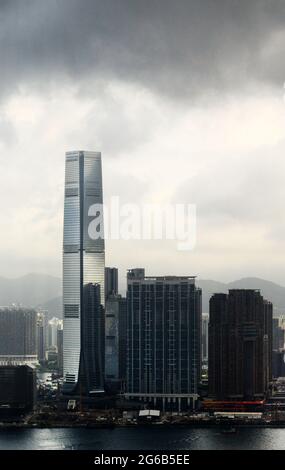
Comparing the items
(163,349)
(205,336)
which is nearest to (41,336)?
(205,336)

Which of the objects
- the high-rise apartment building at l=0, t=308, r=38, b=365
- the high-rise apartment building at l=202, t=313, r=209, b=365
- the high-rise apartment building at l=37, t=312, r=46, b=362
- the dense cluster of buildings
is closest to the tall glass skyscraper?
the dense cluster of buildings

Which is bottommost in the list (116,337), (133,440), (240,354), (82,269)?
(133,440)

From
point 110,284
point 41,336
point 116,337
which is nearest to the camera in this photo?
point 110,284

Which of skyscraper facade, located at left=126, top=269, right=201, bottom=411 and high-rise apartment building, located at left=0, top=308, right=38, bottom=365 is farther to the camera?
skyscraper facade, located at left=126, top=269, right=201, bottom=411

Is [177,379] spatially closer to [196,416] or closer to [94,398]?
[94,398]

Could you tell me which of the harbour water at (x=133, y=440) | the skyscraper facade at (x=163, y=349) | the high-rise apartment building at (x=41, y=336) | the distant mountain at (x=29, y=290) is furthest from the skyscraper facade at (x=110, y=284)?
the harbour water at (x=133, y=440)

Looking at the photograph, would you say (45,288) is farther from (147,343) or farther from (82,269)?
(147,343)

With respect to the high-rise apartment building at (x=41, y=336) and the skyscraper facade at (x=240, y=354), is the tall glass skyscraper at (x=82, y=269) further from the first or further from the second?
the skyscraper facade at (x=240, y=354)

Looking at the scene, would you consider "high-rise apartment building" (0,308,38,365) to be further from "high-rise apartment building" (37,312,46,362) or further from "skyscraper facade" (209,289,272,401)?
"skyscraper facade" (209,289,272,401)
